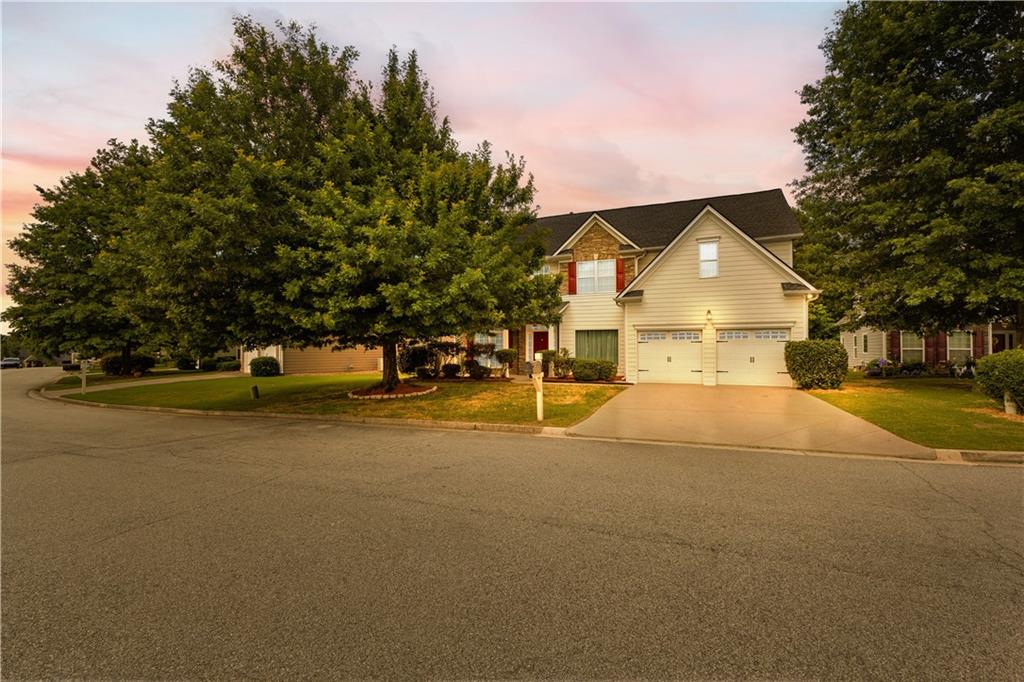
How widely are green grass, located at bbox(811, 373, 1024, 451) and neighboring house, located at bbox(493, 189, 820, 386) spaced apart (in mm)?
3598

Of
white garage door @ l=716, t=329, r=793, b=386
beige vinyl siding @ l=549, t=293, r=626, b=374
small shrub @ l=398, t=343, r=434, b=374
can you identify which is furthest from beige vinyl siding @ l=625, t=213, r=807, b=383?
small shrub @ l=398, t=343, r=434, b=374

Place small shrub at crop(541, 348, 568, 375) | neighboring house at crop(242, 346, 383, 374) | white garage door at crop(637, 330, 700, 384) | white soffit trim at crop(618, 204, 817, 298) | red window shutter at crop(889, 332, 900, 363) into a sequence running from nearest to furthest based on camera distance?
white soffit trim at crop(618, 204, 817, 298) → white garage door at crop(637, 330, 700, 384) → small shrub at crop(541, 348, 568, 375) → red window shutter at crop(889, 332, 900, 363) → neighboring house at crop(242, 346, 383, 374)

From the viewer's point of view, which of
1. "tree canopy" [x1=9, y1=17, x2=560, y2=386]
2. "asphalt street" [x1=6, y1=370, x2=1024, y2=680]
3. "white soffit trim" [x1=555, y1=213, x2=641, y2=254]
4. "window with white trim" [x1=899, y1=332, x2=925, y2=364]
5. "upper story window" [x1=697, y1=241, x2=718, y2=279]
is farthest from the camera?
"window with white trim" [x1=899, y1=332, x2=925, y2=364]

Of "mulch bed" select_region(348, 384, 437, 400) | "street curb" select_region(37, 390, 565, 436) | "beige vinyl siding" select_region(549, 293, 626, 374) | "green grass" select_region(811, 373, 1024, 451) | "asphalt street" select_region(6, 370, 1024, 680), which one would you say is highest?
"beige vinyl siding" select_region(549, 293, 626, 374)

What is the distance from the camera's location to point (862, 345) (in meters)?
32.9

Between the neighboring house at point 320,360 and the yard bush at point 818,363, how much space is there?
78.7ft

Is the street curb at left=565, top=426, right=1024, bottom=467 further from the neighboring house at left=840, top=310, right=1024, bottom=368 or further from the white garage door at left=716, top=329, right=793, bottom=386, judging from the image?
the neighboring house at left=840, top=310, right=1024, bottom=368

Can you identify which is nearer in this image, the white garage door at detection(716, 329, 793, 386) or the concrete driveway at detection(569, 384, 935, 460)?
the concrete driveway at detection(569, 384, 935, 460)

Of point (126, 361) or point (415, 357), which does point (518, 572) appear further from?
point (126, 361)

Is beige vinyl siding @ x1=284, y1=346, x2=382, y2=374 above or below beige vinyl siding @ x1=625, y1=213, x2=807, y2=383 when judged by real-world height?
below

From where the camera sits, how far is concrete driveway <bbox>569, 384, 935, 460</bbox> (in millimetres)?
8383

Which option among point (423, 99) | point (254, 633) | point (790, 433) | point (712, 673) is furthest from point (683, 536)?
point (423, 99)

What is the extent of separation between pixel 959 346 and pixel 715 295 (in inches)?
742

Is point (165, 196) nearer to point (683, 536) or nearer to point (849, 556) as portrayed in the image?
point (683, 536)
